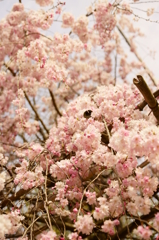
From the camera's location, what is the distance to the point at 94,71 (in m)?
7.52

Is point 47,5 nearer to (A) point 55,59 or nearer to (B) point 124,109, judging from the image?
(A) point 55,59

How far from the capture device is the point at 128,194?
6.80ft

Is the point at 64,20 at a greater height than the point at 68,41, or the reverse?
the point at 64,20

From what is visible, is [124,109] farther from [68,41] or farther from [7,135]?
[7,135]

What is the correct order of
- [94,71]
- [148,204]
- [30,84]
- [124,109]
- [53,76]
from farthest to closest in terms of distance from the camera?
1. [94,71]
2. [30,84]
3. [53,76]
4. [124,109]
5. [148,204]

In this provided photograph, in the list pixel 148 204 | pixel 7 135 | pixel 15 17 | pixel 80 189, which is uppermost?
pixel 15 17

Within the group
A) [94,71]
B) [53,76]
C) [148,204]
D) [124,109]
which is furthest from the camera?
[94,71]

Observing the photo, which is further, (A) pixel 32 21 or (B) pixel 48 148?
(A) pixel 32 21

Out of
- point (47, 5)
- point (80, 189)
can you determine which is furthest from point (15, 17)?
point (80, 189)

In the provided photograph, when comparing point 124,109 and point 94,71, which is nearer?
point 124,109

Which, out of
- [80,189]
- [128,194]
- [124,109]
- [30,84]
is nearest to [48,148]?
[80,189]

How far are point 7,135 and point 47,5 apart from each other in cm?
234

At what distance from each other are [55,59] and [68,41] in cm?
39

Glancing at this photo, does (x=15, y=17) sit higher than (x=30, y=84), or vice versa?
(x=15, y=17)
